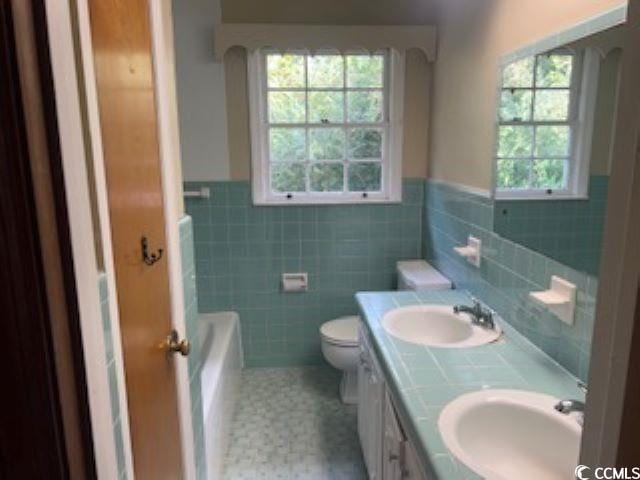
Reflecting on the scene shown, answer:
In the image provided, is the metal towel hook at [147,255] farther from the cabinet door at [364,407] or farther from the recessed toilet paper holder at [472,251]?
the recessed toilet paper holder at [472,251]

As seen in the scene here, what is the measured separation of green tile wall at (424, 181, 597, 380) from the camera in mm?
1376

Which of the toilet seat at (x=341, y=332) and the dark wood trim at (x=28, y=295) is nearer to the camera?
the dark wood trim at (x=28, y=295)

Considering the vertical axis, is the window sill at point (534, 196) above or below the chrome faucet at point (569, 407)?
above

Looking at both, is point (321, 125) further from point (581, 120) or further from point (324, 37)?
point (581, 120)

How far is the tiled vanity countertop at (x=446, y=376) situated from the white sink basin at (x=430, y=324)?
12 cm

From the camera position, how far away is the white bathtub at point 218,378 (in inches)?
80.4

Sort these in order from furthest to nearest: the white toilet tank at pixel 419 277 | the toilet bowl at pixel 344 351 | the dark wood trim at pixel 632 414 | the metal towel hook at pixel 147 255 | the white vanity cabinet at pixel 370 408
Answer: the toilet bowl at pixel 344 351, the white toilet tank at pixel 419 277, the white vanity cabinet at pixel 370 408, the metal towel hook at pixel 147 255, the dark wood trim at pixel 632 414

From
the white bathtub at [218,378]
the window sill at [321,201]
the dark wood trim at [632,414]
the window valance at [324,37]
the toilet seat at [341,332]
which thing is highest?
the window valance at [324,37]

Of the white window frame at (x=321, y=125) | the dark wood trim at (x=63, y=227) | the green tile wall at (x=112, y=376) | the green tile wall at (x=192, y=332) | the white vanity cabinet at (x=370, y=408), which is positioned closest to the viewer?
the dark wood trim at (x=63, y=227)

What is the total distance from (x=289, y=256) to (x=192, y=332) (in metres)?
1.51

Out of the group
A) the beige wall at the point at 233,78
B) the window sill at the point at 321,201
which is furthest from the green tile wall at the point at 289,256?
the beige wall at the point at 233,78

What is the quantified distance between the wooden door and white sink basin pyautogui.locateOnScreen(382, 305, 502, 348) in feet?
3.04

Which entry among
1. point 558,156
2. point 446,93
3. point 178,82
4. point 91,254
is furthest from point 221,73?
point 91,254

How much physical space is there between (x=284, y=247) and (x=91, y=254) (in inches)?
93.7
